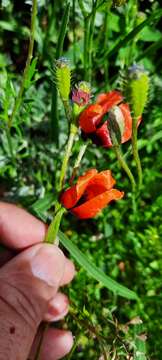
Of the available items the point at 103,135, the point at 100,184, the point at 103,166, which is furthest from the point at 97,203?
the point at 103,166

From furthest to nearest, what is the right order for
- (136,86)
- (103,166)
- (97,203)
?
(103,166)
(97,203)
(136,86)

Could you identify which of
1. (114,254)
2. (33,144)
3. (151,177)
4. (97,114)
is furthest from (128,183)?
(97,114)

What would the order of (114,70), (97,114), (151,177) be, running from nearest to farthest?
1. (97,114)
2. (151,177)
3. (114,70)

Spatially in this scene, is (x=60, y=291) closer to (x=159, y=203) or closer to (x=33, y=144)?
(x=159, y=203)

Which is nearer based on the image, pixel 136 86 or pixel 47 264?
pixel 136 86

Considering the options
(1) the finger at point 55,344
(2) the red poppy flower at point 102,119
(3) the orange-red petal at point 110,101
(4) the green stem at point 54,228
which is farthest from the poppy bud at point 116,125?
(1) the finger at point 55,344

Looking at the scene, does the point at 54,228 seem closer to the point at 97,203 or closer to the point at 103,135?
the point at 97,203
